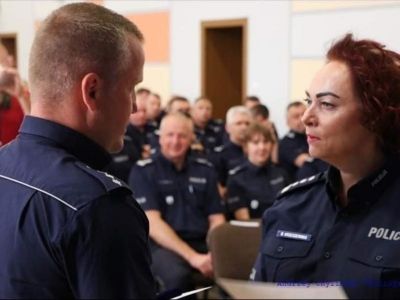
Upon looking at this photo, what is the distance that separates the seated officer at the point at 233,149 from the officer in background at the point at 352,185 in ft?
10.2

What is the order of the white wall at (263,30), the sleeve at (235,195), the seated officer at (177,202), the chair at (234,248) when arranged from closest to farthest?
the white wall at (263,30) < the chair at (234,248) < the seated officer at (177,202) < the sleeve at (235,195)

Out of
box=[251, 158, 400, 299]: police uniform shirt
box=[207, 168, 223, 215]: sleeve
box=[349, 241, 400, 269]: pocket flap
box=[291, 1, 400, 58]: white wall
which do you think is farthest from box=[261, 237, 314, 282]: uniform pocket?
box=[207, 168, 223, 215]: sleeve

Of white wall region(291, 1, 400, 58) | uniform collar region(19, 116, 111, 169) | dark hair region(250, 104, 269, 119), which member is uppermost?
white wall region(291, 1, 400, 58)

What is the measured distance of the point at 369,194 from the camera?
1.37 m

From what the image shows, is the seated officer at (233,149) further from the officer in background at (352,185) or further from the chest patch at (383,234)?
the chest patch at (383,234)

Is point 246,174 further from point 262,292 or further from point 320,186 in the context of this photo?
point 262,292

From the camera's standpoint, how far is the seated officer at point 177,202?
3.10m

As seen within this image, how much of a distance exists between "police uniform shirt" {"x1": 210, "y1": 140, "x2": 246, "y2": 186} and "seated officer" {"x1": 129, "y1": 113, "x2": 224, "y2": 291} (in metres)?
1.10

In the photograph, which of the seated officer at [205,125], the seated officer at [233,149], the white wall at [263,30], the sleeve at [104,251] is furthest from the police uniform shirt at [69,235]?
the seated officer at [205,125]

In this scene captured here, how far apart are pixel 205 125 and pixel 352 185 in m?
5.06

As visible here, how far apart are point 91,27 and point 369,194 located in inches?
32.5

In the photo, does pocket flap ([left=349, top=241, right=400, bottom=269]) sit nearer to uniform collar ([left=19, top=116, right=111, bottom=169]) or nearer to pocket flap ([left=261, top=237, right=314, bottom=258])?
pocket flap ([left=261, top=237, right=314, bottom=258])

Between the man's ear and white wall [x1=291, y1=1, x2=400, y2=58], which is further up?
white wall [x1=291, y1=1, x2=400, y2=58]

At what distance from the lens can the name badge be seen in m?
1.43
